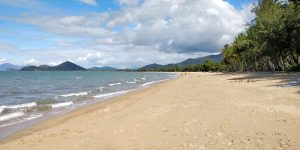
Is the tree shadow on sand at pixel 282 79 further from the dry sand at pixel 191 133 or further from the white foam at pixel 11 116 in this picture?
the white foam at pixel 11 116

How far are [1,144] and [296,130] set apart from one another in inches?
360

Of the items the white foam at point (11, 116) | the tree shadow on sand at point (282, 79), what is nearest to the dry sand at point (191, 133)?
the white foam at point (11, 116)

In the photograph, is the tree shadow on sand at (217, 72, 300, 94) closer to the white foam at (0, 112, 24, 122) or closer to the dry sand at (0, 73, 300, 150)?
the dry sand at (0, 73, 300, 150)

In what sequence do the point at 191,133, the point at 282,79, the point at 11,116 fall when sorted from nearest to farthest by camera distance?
the point at 191,133 < the point at 11,116 < the point at 282,79

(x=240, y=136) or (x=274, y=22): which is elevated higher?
(x=274, y=22)

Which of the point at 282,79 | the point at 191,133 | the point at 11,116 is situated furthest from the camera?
the point at 282,79

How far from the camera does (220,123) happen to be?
10.4 metres

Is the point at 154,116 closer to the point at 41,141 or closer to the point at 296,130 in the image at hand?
the point at 41,141

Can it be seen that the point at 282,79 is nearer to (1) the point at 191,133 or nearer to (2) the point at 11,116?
(1) the point at 191,133

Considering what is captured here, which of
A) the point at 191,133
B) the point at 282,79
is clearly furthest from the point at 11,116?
the point at 282,79

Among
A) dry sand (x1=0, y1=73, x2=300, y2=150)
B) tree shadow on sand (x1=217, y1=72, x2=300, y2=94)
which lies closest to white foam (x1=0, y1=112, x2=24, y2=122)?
dry sand (x1=0, y1=73, x2=300, y2=150)

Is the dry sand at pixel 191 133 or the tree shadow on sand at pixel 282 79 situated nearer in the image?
the dry sand at pixel 191 133

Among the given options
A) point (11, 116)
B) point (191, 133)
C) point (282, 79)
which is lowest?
point (11, 116)

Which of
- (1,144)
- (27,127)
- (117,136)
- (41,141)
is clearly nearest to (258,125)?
(117,136)
